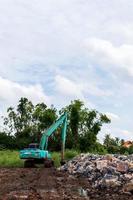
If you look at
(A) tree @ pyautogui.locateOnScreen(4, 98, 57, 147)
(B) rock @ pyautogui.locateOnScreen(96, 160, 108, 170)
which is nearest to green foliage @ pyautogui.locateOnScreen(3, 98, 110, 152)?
(A) tree @ pyautogui.locateOnScreen(4, 98, 57, 147)

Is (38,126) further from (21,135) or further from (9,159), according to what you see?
(9,159)

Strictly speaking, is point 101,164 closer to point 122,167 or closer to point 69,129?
point 122,167

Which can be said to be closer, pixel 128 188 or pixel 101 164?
pixel 128 188

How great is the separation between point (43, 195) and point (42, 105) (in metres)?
54.6

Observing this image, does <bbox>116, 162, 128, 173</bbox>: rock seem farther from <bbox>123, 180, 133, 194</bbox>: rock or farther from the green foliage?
the green foliage

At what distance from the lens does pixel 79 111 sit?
62969 mm

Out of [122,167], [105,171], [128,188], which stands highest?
[122,167]

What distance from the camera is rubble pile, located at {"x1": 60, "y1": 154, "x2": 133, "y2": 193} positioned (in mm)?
19031

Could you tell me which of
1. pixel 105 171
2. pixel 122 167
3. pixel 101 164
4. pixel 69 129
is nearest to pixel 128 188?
pixel 105 171

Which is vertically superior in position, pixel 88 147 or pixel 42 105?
pixel 42 105

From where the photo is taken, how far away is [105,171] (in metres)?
22.2

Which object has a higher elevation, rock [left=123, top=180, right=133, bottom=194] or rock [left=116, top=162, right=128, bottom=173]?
rock [left=116, top=162, right=128, bottom=173]

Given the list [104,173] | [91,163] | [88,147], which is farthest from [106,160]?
[88,147]

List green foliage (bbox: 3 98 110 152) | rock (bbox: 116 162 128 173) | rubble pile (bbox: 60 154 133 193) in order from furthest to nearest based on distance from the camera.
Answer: green foliage (bbox: 3 98 110 152) < rock (bbox: 116 162 128 173) < rubble pile (bbox: 60 154 133 193)
